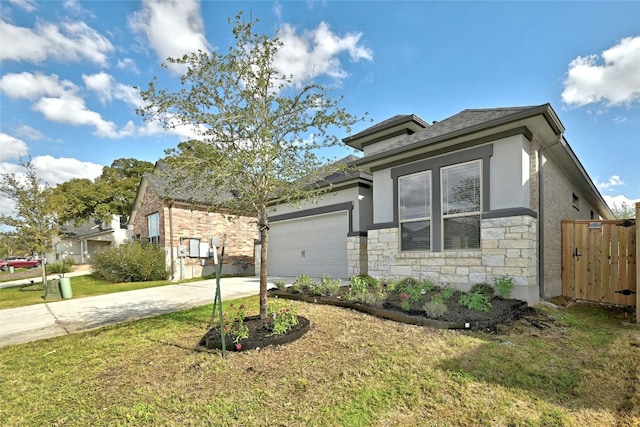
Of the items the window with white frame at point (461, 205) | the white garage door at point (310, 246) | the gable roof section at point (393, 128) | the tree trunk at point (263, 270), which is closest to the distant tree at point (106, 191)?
the white garage door at point (310, 246)

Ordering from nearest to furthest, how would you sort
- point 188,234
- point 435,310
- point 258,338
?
point 258,338 < point 435,310 < point 188,234

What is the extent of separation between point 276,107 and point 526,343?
16.7 feet

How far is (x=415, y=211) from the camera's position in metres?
7.89

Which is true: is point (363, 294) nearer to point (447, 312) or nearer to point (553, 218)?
point (447, 312)

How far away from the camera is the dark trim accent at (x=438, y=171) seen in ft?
22.0

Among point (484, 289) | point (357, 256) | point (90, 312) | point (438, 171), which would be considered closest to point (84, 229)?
point (90, 312)

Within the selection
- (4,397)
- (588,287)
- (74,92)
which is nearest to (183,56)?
(4,397)

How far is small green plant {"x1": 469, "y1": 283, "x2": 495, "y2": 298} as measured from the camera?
6195 millimetres

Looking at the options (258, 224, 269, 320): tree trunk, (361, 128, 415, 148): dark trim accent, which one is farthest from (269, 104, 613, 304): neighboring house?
(361, 128, 415, 148): dark trim accent

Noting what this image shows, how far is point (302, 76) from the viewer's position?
4.82 meters

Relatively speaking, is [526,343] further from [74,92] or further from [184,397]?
[74,92]

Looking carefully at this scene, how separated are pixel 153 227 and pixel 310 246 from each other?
10169 millimetres

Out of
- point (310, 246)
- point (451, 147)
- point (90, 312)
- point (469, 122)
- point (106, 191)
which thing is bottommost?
point (90, 312)

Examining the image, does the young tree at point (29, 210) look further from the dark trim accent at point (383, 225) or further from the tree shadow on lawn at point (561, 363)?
the tree shadow on lawn at point (561, 363)
